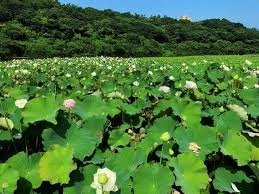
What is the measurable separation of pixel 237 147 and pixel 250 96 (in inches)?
41.5

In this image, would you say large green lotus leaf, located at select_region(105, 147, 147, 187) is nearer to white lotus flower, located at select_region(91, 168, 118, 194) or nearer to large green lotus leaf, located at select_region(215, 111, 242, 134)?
white lotus flower, located at select_region(91, 168, 118, 194)

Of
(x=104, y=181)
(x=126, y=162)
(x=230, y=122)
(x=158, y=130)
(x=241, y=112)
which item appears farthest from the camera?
(x=241, y=112)

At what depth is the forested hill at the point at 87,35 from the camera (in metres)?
39.1

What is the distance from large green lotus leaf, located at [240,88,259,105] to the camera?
3.05 m

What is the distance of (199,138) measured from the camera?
2.17 meters

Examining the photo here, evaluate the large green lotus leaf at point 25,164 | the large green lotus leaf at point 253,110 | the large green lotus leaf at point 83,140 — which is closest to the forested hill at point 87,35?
the large green lotus leaf at point 253,110

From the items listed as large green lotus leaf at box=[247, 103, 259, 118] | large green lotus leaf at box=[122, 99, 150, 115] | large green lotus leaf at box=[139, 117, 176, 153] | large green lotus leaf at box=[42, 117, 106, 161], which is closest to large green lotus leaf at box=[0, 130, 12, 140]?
large green lotus leaf at box=[42, 117, 106, 161]

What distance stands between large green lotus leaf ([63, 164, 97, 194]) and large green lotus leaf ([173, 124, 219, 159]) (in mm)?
444

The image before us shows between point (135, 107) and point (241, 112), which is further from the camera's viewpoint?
point (135, 107)

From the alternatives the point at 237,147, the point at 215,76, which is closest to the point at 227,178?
the point at 237,147

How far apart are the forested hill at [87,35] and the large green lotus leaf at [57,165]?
35.4 meters

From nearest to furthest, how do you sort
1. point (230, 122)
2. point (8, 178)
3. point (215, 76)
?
1. point (8, 178)
2. point (230, 122)
3. point (215, 76)

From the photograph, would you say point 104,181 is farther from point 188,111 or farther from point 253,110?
point 253,110

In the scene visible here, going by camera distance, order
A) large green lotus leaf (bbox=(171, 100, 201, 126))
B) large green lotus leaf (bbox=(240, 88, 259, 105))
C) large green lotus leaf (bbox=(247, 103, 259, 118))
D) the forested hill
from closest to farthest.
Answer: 1. large green lotus leaf (bbox=(171, 100, 201, 126))
2. large green lotus leaf (bbox=(247, 103, 259, 118))
3. large green lotus leaf (bbox=(240, 88, 259, 105))
4. the forested hill
